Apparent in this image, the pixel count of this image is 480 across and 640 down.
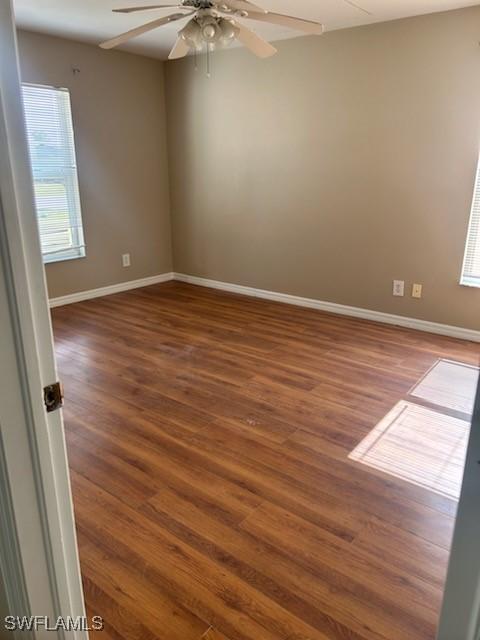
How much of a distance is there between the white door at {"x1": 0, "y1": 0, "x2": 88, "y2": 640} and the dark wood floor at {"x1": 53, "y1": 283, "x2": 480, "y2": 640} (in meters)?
0.57

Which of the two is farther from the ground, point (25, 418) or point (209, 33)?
point (209, 33)

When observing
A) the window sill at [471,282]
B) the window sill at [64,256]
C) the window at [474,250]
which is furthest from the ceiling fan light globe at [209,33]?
the window sill at [64,256]

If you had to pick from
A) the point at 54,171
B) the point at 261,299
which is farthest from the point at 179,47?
the point at 261,299

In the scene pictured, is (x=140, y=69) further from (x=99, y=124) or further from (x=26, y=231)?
(x=26, y=231)

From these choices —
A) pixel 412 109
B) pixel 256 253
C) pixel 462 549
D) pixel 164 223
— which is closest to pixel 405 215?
pixel 412 109

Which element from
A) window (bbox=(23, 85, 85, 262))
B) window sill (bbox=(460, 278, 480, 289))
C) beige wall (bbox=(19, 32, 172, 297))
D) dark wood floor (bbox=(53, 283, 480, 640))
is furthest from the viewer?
beige wall (bbox=(19, 32, 172, 297))

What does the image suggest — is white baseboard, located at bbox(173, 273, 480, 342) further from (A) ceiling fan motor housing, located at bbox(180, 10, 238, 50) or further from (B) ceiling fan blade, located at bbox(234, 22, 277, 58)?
(A) ceiling fan motor housing, located at bbox(180, 10, 238, 50)

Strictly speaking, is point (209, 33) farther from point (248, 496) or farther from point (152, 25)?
point (248, 496)

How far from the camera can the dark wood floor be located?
148 cm

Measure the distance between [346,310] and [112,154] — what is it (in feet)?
9.41

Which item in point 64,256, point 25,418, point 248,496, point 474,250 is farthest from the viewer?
point 64,256

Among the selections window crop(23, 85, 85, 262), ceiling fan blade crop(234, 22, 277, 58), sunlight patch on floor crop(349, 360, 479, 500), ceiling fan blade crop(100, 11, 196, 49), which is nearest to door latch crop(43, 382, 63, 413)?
sunlight patch on floor crop(349, 360, 479, 500)

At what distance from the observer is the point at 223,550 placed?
170 cm

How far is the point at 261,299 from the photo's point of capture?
4.93 metres
